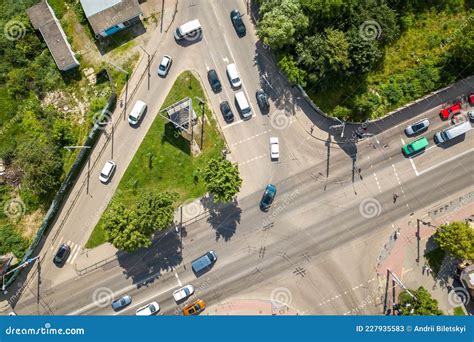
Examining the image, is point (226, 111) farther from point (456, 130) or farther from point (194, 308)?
point (456, 130)

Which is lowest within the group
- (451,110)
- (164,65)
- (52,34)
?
(451,110)

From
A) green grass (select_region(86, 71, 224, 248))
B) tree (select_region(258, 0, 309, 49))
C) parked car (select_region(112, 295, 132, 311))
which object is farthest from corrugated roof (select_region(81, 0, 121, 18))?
parked car (select_region(112, 295, 132, 311))

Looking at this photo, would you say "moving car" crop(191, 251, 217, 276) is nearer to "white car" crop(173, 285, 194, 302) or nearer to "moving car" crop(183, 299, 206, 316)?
"white car" crop(173, 285, 194, 302)

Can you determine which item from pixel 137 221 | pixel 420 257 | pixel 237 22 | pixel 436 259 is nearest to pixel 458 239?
pixel 436 259

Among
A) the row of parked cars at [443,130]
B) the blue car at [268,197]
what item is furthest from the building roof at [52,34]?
the row of parked cars at [443,130]

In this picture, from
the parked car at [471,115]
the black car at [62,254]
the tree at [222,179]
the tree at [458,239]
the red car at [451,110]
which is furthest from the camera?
the black car at [62,254]

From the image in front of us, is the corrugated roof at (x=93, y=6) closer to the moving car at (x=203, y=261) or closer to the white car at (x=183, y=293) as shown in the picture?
the moving car at (x=203, y=261)

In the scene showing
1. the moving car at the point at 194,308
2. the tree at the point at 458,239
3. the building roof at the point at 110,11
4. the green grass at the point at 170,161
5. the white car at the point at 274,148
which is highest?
the building roof at the point at 110,11
